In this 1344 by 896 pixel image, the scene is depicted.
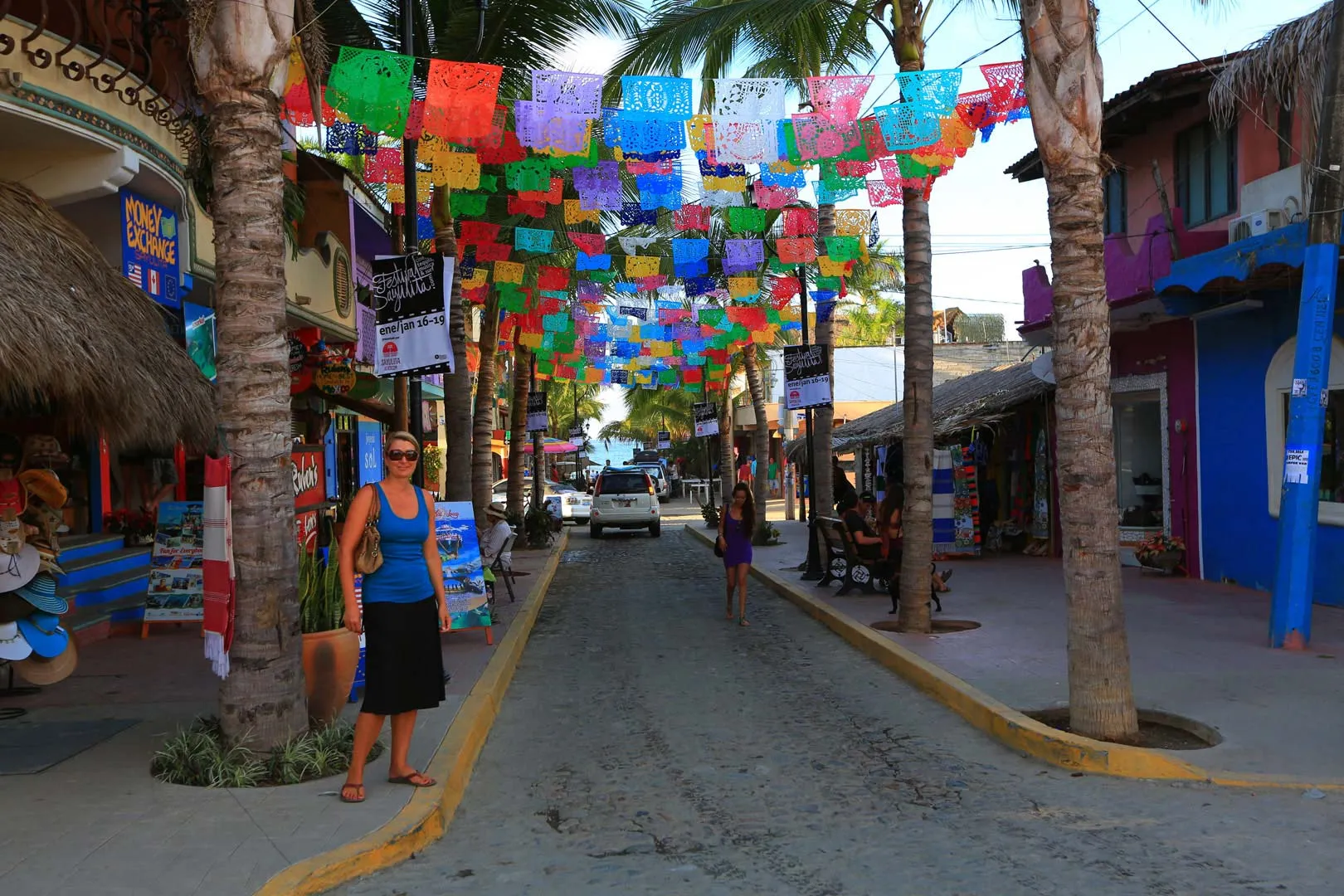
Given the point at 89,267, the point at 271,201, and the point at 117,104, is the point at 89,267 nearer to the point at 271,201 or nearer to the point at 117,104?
the point at 117,104

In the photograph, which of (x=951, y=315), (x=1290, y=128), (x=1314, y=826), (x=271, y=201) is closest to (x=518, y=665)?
(x=271, y=201)

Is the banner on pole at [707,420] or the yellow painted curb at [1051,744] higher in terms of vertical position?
the banner on pole at [707,420]

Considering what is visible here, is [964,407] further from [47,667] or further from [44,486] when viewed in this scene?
[47,667]

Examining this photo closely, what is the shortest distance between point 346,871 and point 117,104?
7.57m

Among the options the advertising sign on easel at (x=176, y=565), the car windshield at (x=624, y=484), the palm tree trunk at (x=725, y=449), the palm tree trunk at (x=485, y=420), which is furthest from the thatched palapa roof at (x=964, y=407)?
the advertising sign on easel at (x=176, y=565)

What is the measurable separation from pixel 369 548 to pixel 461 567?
5.48 m

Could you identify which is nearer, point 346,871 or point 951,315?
point 346,871

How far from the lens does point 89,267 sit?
28.2 feet

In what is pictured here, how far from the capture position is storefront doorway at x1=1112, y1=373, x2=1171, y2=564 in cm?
1685

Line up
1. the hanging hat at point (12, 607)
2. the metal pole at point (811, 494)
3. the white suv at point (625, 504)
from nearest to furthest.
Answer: the hanging hat at point (12, 607)
the metal pole at point (811, 494)
the white suv at point (625, 504)

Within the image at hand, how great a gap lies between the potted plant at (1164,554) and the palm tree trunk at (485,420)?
9.48m

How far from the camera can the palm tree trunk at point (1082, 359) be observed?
7.14 meters

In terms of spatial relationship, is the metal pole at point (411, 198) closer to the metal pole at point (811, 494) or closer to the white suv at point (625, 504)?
the metal pole at point (811, 494)

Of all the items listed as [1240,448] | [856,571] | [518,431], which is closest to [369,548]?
[856,571]
